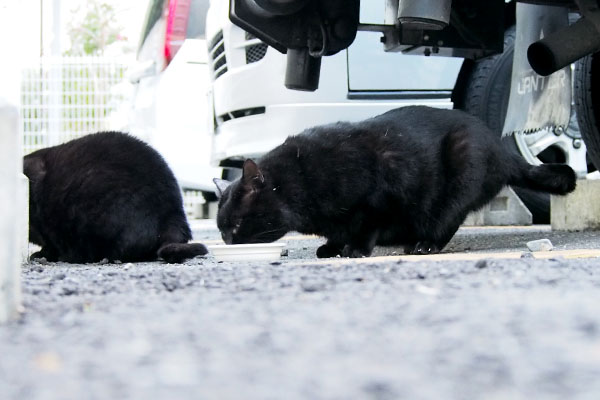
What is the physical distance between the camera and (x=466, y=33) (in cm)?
380

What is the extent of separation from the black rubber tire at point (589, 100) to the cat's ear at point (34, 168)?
250 centimetres

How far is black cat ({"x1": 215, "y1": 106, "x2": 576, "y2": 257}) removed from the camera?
3.51m

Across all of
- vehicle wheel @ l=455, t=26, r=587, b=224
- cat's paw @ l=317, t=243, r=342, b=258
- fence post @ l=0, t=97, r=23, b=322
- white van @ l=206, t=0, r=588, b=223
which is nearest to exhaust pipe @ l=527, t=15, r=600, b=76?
white van @ l=206, t=0, r=588, b=223

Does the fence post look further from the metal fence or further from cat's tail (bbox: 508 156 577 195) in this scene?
the metal fence

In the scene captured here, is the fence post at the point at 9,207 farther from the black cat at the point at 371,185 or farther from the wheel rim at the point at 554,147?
the wheel rim at the point at 554,147

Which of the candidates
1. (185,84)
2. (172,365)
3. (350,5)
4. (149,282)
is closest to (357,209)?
(350,5)

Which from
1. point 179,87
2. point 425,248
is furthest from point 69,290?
point 179,87

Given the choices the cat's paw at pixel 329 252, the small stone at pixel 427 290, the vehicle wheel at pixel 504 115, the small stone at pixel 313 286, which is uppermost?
the vehicle wheel at pixel 504 115

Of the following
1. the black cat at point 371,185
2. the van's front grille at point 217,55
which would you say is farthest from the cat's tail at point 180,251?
the van's front grille at point 217,55

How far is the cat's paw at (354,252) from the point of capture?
11.6ft

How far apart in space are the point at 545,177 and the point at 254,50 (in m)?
1.67

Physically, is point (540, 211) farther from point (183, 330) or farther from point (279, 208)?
point (183, 330)

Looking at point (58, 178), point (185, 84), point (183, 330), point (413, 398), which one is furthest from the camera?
point (185, 84)

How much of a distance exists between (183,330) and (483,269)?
102cm
